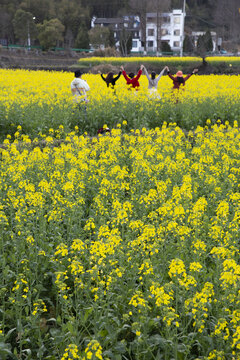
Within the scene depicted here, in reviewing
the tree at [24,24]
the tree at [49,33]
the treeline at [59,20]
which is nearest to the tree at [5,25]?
the treeline at [59,20]

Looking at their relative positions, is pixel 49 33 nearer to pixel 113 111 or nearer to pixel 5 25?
pixel 5 25

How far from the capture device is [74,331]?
10.3ft

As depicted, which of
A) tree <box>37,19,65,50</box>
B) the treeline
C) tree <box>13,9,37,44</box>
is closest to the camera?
tree <box>37,19,65,50</box>

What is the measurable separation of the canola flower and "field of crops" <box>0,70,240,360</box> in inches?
0.8

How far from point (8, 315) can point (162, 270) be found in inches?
56.0

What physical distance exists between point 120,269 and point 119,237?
0.36 m

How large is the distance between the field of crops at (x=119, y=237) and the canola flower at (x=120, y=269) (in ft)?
0.07

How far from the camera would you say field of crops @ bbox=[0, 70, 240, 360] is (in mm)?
3206

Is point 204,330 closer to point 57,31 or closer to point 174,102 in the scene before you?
point 174,102

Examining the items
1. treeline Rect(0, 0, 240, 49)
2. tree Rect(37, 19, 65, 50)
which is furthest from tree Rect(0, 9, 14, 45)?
tree Rect(37, 19, 65, 50)

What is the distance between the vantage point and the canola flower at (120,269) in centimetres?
314

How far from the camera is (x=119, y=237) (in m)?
3.71

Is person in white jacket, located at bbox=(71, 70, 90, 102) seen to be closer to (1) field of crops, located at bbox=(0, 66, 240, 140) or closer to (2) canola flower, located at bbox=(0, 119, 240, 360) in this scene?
(1) field of crops, located at bbox=(0, 66, 240, 140)

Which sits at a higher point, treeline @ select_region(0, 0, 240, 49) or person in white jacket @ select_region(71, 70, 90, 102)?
treeline @ select_region(0, 0, 240, 49)
